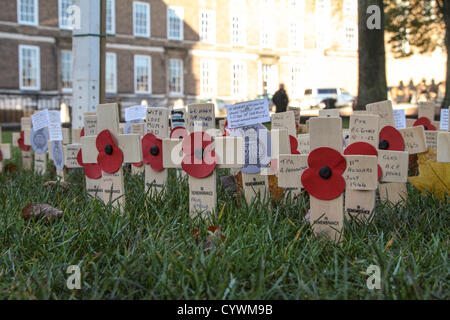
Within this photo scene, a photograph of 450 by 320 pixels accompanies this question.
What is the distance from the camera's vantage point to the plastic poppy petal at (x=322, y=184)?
228 cm

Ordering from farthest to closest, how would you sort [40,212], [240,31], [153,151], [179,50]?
[240,31] → [179,50] → [153,151] → [40,212]

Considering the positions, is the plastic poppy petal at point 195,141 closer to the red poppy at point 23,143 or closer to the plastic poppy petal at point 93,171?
the plastic poppy petal at point 93,171

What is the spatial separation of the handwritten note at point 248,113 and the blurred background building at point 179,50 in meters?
24.0

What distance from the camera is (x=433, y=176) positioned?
118 inches

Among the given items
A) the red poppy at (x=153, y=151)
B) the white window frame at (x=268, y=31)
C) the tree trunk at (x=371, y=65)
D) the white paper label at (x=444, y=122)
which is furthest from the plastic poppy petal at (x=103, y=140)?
the white window frame at (x=268, y=31)

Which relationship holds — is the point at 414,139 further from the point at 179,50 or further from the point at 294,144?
the point at 179,50

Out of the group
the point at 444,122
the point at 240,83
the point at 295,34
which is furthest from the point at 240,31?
the point at 444,122

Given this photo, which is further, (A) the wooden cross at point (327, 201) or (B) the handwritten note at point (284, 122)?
(B) the handwritten note at point (284, 122)

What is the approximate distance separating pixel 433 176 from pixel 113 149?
1785mm

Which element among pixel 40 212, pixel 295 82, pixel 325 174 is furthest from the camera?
pixel 295 82

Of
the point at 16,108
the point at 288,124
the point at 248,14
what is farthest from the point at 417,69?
the point at 288,124

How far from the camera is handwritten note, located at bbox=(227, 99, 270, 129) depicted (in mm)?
2658
